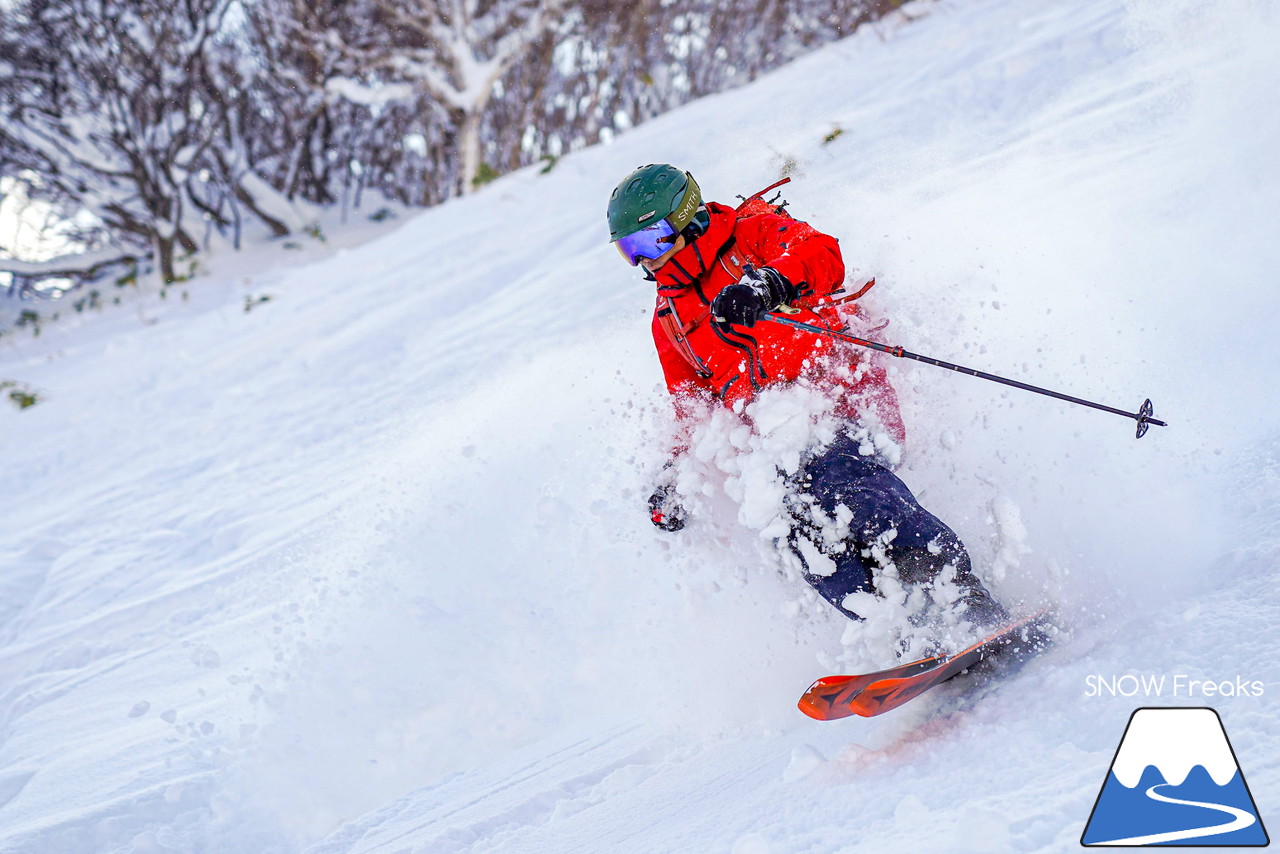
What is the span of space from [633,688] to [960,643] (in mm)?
1374

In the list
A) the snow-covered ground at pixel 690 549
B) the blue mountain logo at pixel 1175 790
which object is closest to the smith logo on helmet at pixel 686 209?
the snow-covered ground at pixel 690 549

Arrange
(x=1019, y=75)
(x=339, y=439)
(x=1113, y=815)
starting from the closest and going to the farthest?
(x=1113, y=815) < (x=339, y=439) < (x=1019, y=75)

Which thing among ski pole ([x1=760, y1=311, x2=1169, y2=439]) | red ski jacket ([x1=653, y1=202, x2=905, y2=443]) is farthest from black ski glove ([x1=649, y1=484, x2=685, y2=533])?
ski pole ([x1=760, y1=311, x2=1169, y2=439])

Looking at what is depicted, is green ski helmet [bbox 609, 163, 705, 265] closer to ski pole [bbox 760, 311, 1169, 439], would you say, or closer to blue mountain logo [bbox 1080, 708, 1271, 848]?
ski pole [bbox 760, 311, 1169, 439]

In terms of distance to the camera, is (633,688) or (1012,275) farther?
(1012,275)

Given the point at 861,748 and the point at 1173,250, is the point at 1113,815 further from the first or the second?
the point at 1173,250

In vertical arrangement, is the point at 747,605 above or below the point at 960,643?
below

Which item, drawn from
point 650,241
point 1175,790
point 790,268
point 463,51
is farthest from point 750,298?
point 463,51

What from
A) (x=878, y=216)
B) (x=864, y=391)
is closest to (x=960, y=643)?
(x=864, y=391)

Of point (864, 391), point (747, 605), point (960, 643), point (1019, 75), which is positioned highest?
point (1019, 75)

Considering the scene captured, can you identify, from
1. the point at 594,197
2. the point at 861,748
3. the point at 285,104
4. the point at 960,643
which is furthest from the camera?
the point at 285,104

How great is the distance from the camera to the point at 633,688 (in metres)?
3.42

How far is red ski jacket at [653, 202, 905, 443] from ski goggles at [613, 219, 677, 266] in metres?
0.07

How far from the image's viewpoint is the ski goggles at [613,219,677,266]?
114 inches
